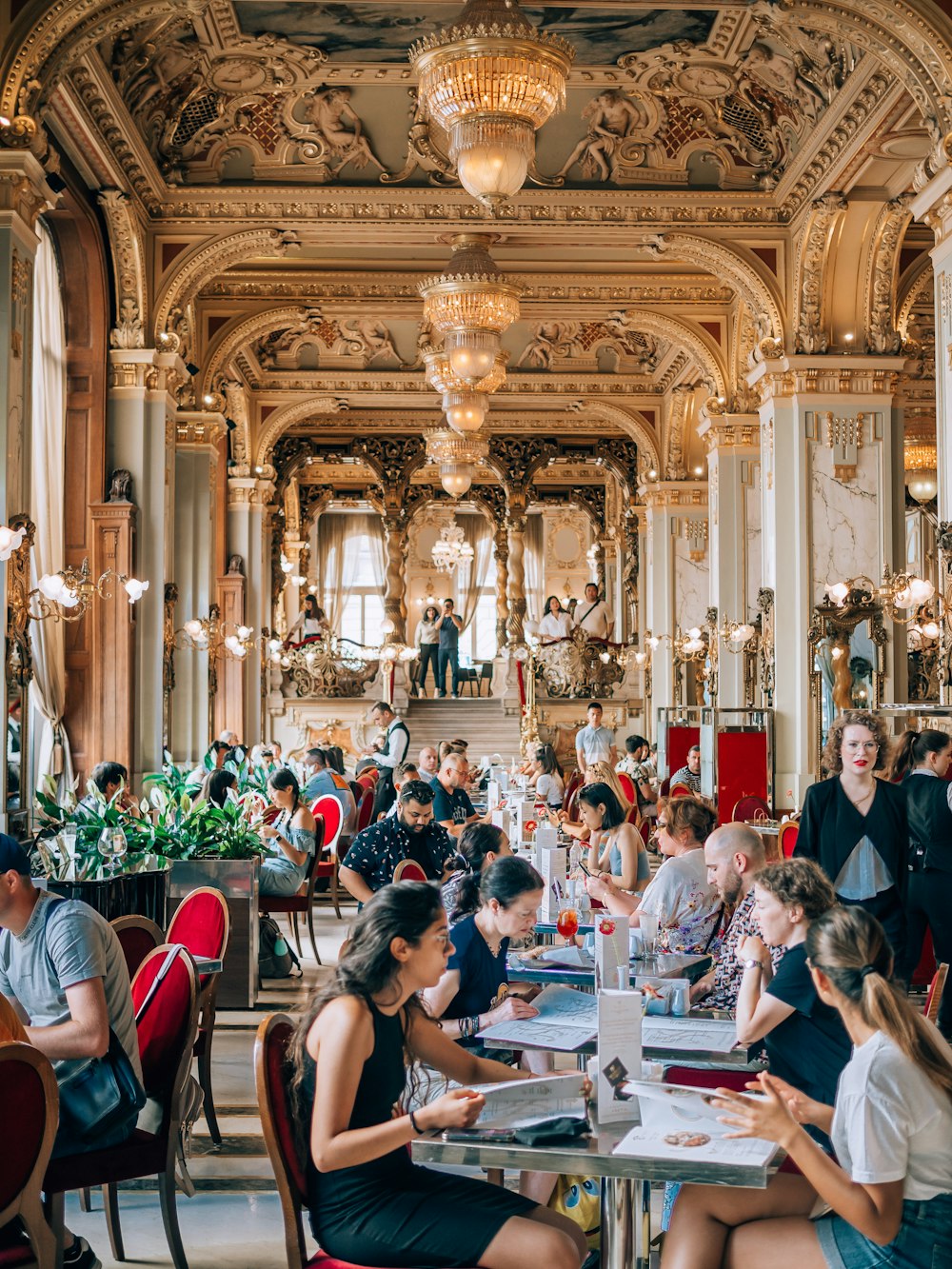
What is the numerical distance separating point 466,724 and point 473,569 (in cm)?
1018

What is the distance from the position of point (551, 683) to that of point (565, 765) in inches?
58.6

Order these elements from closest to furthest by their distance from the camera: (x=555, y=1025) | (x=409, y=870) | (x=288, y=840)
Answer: (x=555, y=1025) → (x=409, y=870) → (x=288, y=840)

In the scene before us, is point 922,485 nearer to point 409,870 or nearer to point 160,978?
point 409,870

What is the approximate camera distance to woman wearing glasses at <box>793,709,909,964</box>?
5680 mm

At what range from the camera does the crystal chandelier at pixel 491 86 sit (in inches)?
261

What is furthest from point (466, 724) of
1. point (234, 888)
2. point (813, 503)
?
point (234, 888)

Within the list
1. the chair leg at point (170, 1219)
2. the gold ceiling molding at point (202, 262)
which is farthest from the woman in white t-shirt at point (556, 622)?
the chair leg at point (170, 1219)

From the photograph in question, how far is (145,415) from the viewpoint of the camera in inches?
501

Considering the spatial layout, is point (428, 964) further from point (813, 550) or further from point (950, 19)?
point (813, 550)

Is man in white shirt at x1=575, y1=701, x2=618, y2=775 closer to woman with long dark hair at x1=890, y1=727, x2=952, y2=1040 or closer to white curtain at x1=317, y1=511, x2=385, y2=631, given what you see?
woman with long dark hair at x1=890, y1=727, x2=952, y2=1040

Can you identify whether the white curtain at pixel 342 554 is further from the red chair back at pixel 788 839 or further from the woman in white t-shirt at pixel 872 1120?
the woman in white t-shirt at pixel 872 1120

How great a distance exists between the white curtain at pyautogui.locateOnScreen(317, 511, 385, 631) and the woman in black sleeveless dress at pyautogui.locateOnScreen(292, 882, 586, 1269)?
1244 inches

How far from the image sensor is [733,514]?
16.0 meters

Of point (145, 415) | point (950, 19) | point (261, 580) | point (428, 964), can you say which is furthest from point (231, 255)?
Answer: point (428, 964)
